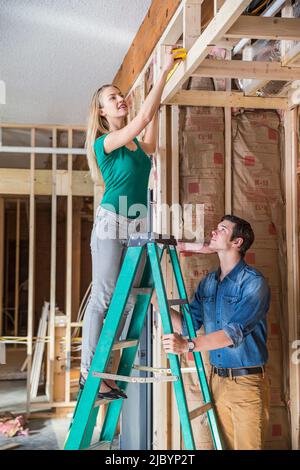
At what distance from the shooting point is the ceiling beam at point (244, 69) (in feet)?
9.11

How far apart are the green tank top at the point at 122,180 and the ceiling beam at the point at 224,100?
1.88 feet

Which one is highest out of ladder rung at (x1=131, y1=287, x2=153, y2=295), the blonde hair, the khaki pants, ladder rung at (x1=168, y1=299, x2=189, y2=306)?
the blonde hair

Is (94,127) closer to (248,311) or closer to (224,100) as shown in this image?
(224,100)

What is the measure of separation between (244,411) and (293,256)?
0.97 m

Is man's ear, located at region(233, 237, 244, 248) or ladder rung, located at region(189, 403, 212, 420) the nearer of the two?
ladder rung, located at region(189, 403, 212, 420)

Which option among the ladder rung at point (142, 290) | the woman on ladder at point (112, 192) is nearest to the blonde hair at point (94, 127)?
the woman on ladder at point (112, 192)

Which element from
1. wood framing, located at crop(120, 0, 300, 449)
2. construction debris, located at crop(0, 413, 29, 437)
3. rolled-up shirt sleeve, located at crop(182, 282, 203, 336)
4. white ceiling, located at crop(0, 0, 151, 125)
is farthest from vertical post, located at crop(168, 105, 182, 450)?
construction debris, located at crop(0, 413, 29, 437)

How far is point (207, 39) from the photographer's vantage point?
2.44 m

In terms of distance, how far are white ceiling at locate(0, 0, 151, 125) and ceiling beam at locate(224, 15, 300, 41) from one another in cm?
147

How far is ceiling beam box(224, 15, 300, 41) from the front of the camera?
241 centimetres

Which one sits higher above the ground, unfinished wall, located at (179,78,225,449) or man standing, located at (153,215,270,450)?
unfinished wall, located at (179,78,225,449)

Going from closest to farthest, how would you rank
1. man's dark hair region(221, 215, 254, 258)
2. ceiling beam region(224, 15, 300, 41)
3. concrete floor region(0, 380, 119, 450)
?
ceiling beam region(224, 15, 300, 41)
man's dark hair region(221, 215, 254, 258)
concrete floor region(0, 380, 119, 450)

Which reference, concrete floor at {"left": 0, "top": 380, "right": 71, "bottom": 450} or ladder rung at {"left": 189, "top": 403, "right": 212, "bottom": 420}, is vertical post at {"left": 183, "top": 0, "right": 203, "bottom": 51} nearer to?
ladder rung at {"left": 189, "top": 403, "right": 212, "bottom": 420}

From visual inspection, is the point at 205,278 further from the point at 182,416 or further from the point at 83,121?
the point at 83,121
